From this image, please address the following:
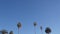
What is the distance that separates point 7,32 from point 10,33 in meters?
2.81

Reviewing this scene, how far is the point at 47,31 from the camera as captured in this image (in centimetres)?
9525

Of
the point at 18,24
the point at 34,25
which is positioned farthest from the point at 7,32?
the point at 34,25

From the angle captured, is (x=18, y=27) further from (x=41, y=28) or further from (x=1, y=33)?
(x=41, y=28)

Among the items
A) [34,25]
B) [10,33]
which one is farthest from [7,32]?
[34,25]

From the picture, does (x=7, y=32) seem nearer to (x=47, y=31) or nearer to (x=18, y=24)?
(x=18, y=24)

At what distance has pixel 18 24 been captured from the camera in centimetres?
12112

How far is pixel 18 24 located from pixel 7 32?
11.3m

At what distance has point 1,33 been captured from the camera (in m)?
122

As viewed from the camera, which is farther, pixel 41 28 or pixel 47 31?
pixel 41 28

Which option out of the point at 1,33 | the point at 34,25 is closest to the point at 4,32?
the point at 1,33

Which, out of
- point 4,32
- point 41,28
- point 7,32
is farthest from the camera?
point 41,28

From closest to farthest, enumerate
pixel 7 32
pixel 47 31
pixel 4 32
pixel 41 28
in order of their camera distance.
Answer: pixel 47 31 → pixel 4 32 → pixel 7 32 → pixel 41 28

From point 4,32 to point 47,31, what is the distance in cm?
3457

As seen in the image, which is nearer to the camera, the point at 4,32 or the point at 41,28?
the point at 4,32
